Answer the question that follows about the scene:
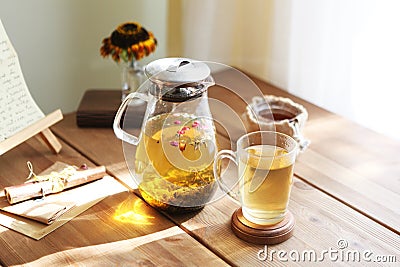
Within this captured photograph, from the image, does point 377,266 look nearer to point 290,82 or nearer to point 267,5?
point 290,82

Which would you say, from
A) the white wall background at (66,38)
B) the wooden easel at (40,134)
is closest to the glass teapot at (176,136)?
the wooden easel at (40,134)

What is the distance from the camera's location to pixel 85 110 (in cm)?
162

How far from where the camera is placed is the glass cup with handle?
1.20 meters

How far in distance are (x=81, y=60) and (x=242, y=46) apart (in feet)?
1.53

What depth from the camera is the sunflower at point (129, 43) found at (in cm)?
162

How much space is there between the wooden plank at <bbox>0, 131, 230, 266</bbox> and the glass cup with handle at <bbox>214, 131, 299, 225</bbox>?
119 millimetres

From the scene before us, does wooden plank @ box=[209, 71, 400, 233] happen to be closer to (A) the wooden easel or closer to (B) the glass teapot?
(B) the glass teapot

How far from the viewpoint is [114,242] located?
122 centimetres

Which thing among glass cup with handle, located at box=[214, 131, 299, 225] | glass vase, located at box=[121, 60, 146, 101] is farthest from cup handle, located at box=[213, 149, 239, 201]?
glass vase, located at box=[121, 60, 146, 101]

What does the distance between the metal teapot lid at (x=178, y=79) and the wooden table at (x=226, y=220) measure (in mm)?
152

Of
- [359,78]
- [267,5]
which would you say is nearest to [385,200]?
[359,78]

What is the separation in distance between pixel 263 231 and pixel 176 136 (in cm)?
23

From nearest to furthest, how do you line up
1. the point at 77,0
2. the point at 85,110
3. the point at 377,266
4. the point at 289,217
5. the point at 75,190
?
1. the point at 377,266
2. the point at 289,217
3. the point at 75,190
4. the point at 85,110
5. the point at 77,0

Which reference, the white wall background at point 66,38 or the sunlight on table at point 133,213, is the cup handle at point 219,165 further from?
the white wall background at point 66,38
